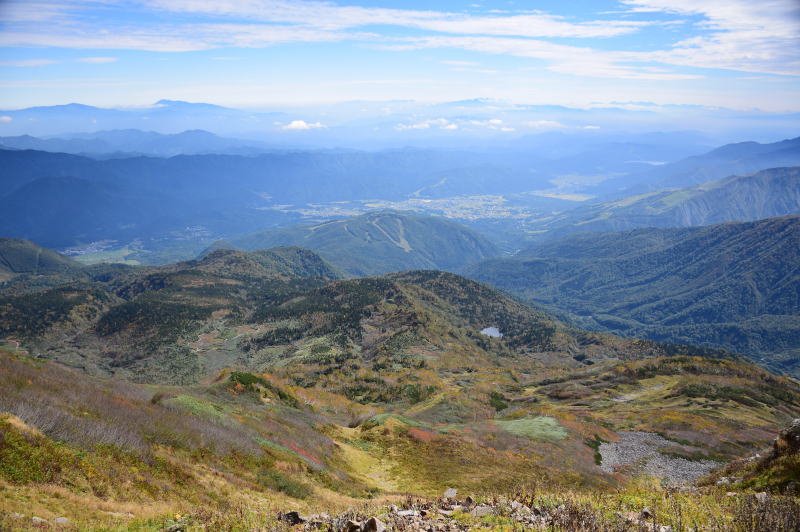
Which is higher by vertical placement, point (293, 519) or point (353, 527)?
point (353, 527)

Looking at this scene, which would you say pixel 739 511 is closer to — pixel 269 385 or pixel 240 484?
pixel 240 484

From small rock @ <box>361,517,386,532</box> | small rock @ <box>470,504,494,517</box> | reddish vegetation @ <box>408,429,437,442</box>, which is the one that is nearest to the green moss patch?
reddish vegetation @ <box>408,429,437,442</box>

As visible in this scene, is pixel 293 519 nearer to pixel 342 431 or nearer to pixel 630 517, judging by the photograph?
pixel 630 517

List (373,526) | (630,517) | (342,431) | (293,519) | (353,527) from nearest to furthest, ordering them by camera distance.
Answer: (373,526), (353,527), (630,517), (293,519), (342,431)

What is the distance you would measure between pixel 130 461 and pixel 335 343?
14683 cm

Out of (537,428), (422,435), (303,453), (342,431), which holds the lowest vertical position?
(537,428)

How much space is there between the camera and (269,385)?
58219mm

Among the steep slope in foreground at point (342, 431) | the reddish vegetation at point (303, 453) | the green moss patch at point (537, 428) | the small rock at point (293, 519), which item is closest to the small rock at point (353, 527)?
the small rock at point (293, 519)

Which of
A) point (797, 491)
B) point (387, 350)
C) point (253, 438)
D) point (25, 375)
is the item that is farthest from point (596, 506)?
point (387, 350)

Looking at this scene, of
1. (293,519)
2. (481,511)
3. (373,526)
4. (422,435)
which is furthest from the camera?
(422,435)

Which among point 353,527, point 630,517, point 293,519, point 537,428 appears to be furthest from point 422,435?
point 353,527

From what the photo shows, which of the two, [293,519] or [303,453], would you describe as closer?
[293,519]

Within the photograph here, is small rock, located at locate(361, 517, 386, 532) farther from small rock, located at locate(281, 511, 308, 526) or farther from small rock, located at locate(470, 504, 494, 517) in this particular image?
small rock, located at locate(470, 504, 494, 517)

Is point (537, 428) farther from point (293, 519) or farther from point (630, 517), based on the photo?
point (293, 519)
